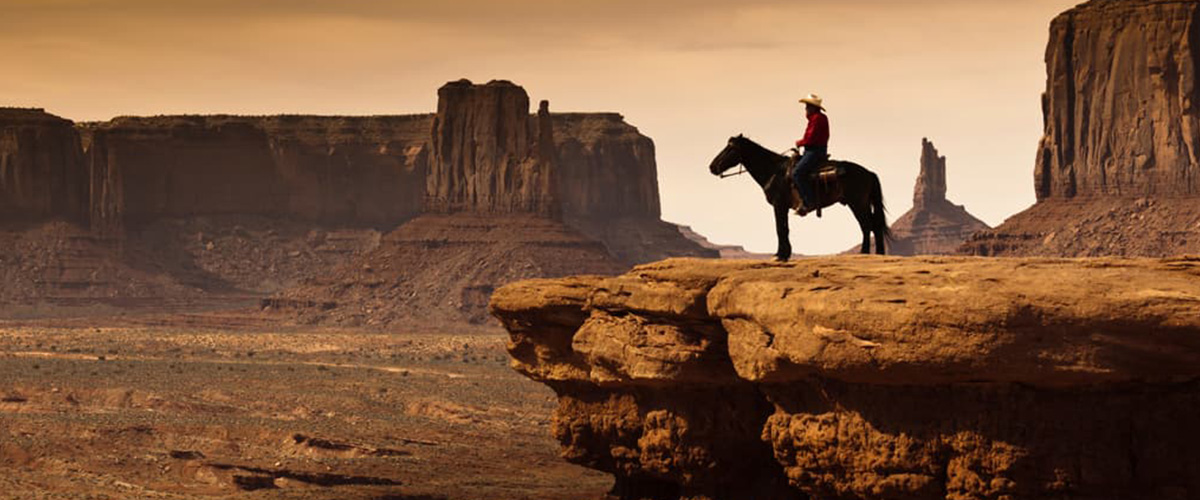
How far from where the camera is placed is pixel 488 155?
140750 mm

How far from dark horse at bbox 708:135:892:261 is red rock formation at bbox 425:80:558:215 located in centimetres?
10624

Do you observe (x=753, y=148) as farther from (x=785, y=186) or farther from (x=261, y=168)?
(x=261, y=168)

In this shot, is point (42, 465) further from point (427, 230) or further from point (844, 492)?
point (427, 230)

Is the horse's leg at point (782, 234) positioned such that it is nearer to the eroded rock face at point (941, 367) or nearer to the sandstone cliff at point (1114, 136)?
the eroded rock face at point (941, 367)

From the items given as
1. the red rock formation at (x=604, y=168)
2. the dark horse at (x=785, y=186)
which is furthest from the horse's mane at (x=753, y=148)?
the red rock formation at (x=604, y=168)

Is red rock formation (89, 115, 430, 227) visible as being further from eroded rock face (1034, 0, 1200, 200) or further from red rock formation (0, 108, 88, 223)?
eroded rock face (1034, 0, 1200, 200)

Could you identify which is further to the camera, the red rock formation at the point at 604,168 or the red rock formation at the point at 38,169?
the red rock formation at the point at 604,168

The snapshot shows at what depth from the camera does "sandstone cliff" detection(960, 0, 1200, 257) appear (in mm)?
114188

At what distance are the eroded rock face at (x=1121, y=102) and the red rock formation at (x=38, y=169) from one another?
7011 cm

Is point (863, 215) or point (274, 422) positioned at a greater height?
point (863, 215)

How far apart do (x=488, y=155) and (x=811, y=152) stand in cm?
11114

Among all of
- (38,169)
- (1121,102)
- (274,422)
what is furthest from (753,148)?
(38,169)

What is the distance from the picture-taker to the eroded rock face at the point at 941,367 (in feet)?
Answer: 77.8

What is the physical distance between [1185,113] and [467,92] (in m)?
41.9
